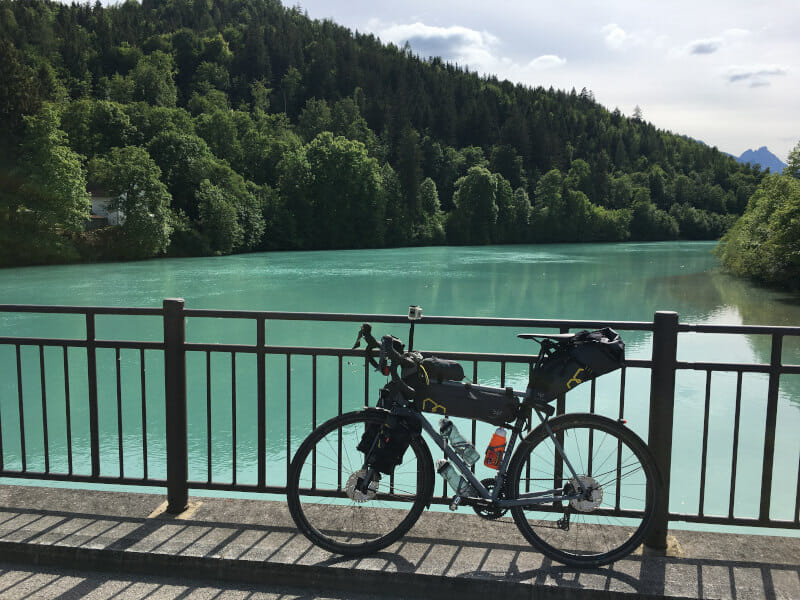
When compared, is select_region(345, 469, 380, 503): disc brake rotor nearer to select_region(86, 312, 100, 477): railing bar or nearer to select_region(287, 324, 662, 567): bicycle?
select_region(287, 324, 662, 567): bicycle

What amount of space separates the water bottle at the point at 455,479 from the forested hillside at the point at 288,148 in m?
52.2

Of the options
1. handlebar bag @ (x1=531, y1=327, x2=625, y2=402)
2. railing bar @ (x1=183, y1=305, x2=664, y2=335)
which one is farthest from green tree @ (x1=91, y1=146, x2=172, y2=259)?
handlebar bag @ (x1=531, y1=327, x2=625, y2=402)

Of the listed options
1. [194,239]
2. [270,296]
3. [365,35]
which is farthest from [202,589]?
[365,35]

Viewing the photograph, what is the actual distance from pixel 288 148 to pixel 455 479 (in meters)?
84.7

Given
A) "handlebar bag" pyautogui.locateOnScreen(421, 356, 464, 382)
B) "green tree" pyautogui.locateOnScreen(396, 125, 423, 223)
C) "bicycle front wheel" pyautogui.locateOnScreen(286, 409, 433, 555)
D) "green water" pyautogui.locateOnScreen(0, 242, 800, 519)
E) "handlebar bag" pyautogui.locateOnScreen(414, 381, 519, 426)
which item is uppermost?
"green tree" pyautogui.locateOnScreen(396, 125, 423, 223)

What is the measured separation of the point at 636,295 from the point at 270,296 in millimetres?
18256

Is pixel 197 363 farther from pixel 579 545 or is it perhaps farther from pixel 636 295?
pixel 636 295

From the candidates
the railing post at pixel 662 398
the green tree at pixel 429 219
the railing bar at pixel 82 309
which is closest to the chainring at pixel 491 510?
the railing post at pixel 662 398

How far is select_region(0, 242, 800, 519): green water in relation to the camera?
482 inches

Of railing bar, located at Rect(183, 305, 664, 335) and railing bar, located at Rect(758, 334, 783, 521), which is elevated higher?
railing bar, located at Rect(183, 305, 664, 335)

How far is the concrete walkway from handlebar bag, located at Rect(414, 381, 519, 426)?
0.69m

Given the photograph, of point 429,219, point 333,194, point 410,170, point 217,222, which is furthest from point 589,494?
point 410,170

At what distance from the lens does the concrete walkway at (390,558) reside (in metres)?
3.00

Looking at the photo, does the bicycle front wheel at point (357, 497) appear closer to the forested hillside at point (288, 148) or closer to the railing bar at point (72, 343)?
the railing bar at point (72, 343)
